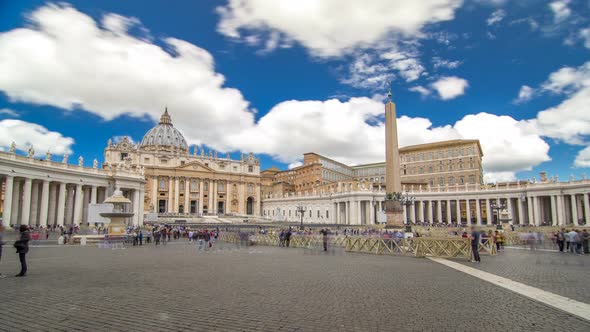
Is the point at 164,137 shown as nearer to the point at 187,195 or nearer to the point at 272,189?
the point at 187,195

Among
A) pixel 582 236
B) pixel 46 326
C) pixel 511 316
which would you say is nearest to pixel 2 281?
pixel 46 326

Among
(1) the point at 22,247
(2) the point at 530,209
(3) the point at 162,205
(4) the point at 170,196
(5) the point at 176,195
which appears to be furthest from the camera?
(3) the point at 162,205

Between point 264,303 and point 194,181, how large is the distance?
85652 millimetres

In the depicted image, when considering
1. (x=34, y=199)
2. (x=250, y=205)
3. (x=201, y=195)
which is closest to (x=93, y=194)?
(x=34, y=199)

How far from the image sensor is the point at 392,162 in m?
29.1

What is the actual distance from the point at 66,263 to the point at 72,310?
28.5 feet

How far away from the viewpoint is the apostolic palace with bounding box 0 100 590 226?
39.7 m

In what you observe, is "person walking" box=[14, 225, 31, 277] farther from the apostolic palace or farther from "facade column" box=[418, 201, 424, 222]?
"facade column" box=[418, 201, 424, 222]

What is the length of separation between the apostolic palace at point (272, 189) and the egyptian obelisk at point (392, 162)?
11 cm

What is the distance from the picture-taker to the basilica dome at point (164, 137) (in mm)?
112688

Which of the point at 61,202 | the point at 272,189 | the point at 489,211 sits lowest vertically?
the point at 489,211

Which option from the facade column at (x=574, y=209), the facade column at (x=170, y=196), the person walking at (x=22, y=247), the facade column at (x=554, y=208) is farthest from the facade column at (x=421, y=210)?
the person walking at (x=22, y=247)

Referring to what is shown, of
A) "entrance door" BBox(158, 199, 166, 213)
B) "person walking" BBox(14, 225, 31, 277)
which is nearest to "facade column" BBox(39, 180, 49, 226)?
"person walking" BBox(14, 225, 31, 277)

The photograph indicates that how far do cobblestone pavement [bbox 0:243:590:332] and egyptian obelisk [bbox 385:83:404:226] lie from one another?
58.6 feet
